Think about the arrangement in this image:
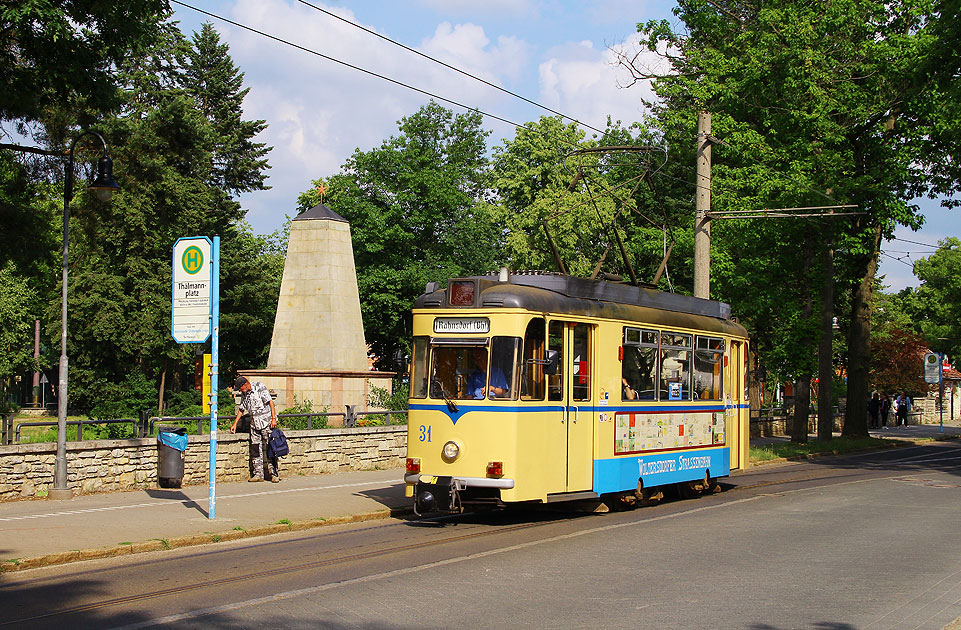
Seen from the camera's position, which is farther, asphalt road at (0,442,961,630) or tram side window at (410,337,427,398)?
tram side window at (410,337,427,398)

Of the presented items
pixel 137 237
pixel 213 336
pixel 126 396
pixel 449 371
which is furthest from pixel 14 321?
pixel 449 371

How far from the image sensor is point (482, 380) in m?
13.3

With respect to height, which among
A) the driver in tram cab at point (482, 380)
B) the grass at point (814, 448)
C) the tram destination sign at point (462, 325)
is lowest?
the grass at point (814, 448)

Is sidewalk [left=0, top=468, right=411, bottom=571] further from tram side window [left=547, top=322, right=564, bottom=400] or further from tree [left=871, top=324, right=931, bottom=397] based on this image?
tree [left=871, top=324, right=931, bottom=397]

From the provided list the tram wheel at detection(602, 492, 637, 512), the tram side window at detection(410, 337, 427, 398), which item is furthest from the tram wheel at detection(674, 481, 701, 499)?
the tram side window at detection(410, 337, 427, 398)

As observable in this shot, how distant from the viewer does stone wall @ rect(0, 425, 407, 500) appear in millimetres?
14875

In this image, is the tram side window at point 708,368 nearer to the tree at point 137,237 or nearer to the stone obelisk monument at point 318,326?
the stone obelisk monument at point 318,326

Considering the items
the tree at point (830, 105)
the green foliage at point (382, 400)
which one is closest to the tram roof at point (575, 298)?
the green foliage at point (382, 400)

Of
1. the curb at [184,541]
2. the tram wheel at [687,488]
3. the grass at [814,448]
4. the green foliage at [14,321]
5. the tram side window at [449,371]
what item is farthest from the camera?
the green foliage at [14,321]

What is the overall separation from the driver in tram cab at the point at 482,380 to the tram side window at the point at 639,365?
8.33 feet

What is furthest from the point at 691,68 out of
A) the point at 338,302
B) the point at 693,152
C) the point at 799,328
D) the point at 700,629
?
the point at 700,629

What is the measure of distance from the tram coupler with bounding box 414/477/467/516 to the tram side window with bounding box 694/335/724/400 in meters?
5.56

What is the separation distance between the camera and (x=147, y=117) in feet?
145

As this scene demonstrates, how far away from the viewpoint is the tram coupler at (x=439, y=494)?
13.1 meters
